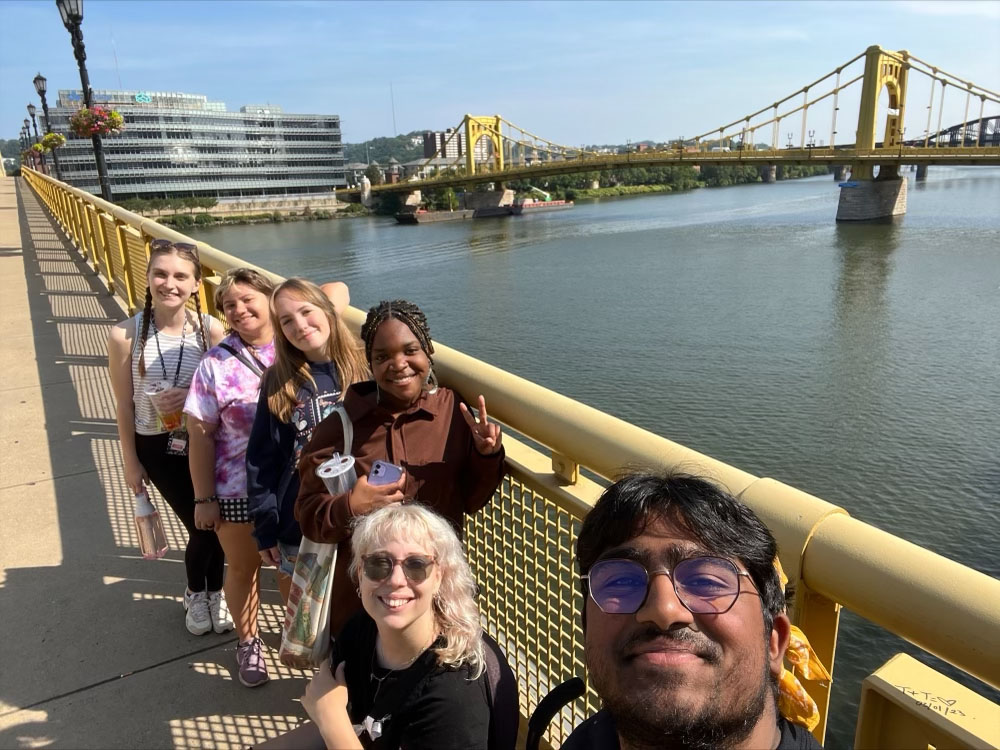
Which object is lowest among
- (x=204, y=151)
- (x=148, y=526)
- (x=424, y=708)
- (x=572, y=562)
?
(x=148, y=526)

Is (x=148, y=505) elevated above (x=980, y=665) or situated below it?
below

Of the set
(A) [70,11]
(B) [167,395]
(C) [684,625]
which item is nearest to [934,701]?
(C) [684,625]

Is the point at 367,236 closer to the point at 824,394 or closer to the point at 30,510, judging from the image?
the point at 824,394

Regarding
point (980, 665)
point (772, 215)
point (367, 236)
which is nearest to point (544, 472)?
point (980, 665)

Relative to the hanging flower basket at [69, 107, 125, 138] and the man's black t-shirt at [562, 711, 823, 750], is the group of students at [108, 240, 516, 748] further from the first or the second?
the hanging flower basket at [69, 107, 125, 138]

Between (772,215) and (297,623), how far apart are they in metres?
44.7

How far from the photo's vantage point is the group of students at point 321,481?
131 cm

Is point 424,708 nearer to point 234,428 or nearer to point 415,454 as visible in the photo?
point 415,454

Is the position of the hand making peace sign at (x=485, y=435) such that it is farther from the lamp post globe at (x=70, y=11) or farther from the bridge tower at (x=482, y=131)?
the bridge tower at (x=482, y=131)

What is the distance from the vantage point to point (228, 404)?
198 centimetres

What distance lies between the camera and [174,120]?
7200 centimetres

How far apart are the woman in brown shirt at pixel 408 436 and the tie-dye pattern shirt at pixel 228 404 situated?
1.75ft

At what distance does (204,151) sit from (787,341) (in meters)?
71.9

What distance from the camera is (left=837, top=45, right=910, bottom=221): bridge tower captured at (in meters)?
36.5
